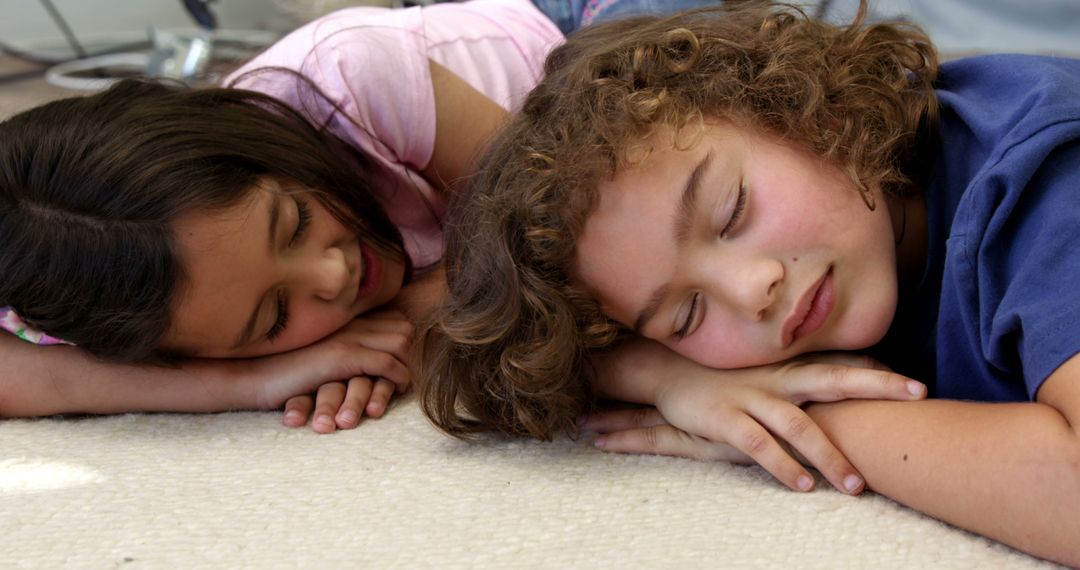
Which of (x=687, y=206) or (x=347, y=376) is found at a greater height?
(x=687, y=206)

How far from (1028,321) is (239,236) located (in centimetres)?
67

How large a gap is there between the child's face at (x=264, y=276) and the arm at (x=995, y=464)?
57 centimetres

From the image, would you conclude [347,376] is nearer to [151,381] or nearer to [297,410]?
[297,410]

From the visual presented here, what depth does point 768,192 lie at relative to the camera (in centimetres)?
78

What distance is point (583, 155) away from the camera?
816 millimetres

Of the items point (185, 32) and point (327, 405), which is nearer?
point (327, 405)

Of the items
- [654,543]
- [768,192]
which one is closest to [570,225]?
[768,192]

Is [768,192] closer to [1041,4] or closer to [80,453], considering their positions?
[80,453]

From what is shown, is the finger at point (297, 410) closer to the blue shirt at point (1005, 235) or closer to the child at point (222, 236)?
the child at point (222, 236)

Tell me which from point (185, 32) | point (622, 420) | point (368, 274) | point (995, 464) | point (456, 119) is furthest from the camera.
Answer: point (185, 32)

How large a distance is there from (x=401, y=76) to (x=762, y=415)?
2.13 ft

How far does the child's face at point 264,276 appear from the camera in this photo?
93 cm

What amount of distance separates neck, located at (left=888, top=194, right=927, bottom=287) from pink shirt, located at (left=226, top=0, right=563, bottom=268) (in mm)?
414

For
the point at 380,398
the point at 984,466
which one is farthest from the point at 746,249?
the point at 380,398
